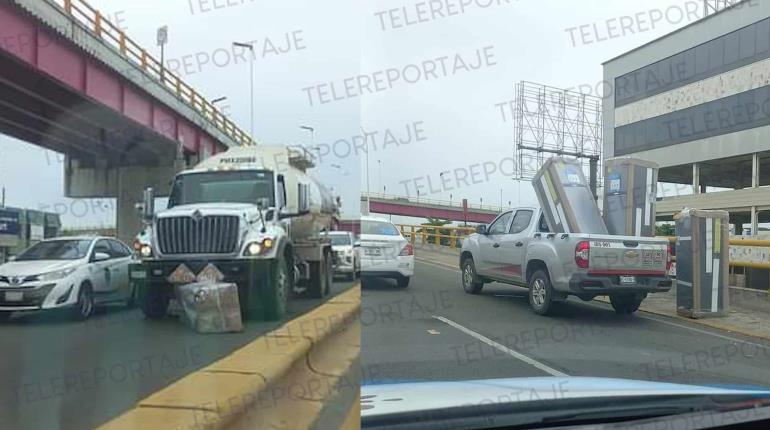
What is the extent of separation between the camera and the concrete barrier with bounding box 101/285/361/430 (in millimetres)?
3336

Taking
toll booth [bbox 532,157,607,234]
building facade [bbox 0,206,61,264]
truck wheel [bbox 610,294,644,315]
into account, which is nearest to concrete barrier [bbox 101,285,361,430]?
building facade [bbox 0,206,61,264]

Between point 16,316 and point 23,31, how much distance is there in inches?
55.5

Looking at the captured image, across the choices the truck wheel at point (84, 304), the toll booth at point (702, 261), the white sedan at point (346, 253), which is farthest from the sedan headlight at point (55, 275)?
the toll booth at point (702, 261)

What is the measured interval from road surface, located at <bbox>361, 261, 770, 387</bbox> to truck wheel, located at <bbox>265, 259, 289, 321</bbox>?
1.84 feet

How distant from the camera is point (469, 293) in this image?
8289 millimetres

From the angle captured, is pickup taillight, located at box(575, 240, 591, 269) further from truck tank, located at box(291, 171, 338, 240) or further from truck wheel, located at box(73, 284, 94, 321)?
truck wheel, located at box(73, 284, 94, 321)

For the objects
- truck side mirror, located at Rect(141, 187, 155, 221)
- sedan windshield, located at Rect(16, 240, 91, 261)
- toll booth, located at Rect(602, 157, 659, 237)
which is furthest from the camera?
toll booth, located at Rect(602, 157, 659, 237)

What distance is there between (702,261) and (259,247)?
26.0 ft

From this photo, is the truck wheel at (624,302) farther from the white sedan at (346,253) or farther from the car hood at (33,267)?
the car hood at (33,267)

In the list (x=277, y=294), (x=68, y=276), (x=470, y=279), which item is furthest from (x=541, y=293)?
(x=68, y=276)

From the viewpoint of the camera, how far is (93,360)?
3.71 m

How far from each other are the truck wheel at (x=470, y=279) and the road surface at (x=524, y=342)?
0.14m

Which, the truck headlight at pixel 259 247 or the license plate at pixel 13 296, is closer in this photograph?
the license plate at pixel 13 296

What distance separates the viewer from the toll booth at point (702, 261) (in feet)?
31.6
